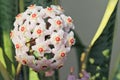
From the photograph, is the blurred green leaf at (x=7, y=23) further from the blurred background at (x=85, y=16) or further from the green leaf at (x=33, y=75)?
the blurred background at (x=85, y=16)

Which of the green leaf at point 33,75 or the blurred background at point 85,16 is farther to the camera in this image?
the blurred background at point 85,16

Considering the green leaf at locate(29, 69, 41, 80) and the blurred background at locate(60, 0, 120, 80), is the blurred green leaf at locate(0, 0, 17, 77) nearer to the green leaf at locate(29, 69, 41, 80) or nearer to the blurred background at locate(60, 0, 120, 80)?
the green leaf at locate(29, 69, 41, 80)

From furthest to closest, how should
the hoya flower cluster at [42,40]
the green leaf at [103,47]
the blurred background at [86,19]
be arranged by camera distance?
1. the blurred background at [86,19]
2. the green leaf at [103,47]
3. the hoya flower cluster at [42,40]

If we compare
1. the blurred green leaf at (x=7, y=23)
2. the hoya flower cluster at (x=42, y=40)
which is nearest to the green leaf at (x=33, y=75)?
the blurred green leaf at (x=7, y=23)

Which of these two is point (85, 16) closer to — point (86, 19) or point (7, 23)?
point (86, 19)

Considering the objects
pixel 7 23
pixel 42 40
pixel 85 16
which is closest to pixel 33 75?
pixel 7 23
